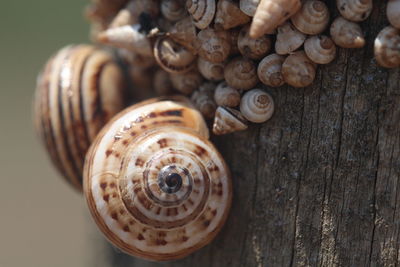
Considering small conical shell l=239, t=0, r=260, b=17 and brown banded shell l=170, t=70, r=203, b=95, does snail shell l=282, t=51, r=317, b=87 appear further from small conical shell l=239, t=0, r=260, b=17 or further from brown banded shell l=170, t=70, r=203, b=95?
brown banded shell l=170, t=70, r=203, b=95

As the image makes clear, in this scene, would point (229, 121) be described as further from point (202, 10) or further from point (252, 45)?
point (202, 10)

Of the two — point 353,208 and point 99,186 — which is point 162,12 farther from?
point 353,208

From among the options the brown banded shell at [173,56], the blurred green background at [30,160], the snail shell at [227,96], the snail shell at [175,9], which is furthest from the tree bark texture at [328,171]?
the blurred green background at [30,160]

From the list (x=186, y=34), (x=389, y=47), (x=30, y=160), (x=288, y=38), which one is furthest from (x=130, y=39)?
(x=30, y=160)

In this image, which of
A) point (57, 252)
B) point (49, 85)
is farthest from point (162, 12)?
point (57, 252)

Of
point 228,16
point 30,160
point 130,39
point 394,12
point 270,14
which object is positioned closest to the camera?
point 394,12

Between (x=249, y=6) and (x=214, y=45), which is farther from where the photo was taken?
(x=214, y=45)

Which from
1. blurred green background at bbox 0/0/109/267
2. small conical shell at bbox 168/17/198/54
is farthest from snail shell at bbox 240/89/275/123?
blurred green background at bbox 0/0/109/267
